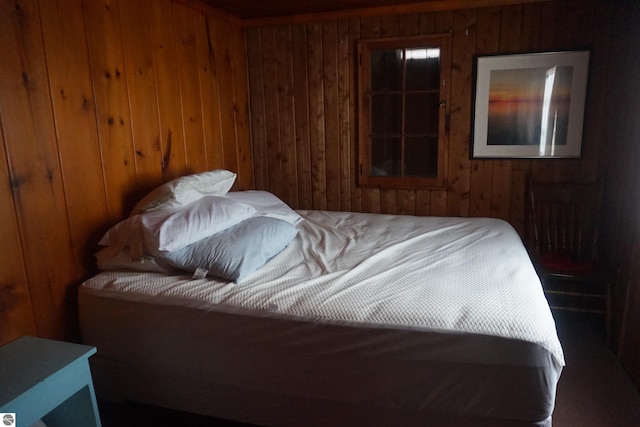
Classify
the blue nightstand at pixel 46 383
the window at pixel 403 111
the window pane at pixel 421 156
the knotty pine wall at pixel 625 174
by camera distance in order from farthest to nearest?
the window pane at pixel 421 156, the window at pixel 403 111, the knotty pine wall at pixel 625 174, the blue nightstand at pixel 46 383

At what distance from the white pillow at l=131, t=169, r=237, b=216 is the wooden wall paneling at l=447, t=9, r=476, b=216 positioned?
5.39 ft

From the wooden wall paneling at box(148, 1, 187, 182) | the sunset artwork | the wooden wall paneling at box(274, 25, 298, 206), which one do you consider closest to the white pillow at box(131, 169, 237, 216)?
the wooden wall paneling at box(148, 1, 187, 182)

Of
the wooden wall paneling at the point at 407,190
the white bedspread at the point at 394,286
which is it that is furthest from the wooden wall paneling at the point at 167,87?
the wooden wall paneling at the point at 407,190

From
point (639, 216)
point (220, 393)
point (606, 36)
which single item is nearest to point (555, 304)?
point (639, 216)

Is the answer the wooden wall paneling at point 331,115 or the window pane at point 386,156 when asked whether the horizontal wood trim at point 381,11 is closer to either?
the wooden wall paneling at point 331,115

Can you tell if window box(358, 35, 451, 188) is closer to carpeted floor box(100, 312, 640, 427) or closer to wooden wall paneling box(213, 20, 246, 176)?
wooden wall paneling box(213, 20, 246, 176)

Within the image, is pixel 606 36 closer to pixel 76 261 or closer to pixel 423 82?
pixel 423 82

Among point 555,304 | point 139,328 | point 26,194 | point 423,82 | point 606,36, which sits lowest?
point 555,304

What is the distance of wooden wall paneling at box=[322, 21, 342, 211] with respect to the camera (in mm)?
3143

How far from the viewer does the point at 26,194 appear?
1700 mm

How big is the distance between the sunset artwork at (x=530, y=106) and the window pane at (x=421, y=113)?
0.36 m

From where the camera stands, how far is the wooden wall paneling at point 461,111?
2.88 meters

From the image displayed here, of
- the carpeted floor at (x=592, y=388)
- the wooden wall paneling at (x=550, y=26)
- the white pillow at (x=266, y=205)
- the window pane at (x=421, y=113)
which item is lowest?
the carpeted floor at (x=592, y=388)

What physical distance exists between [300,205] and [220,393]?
1942mm
